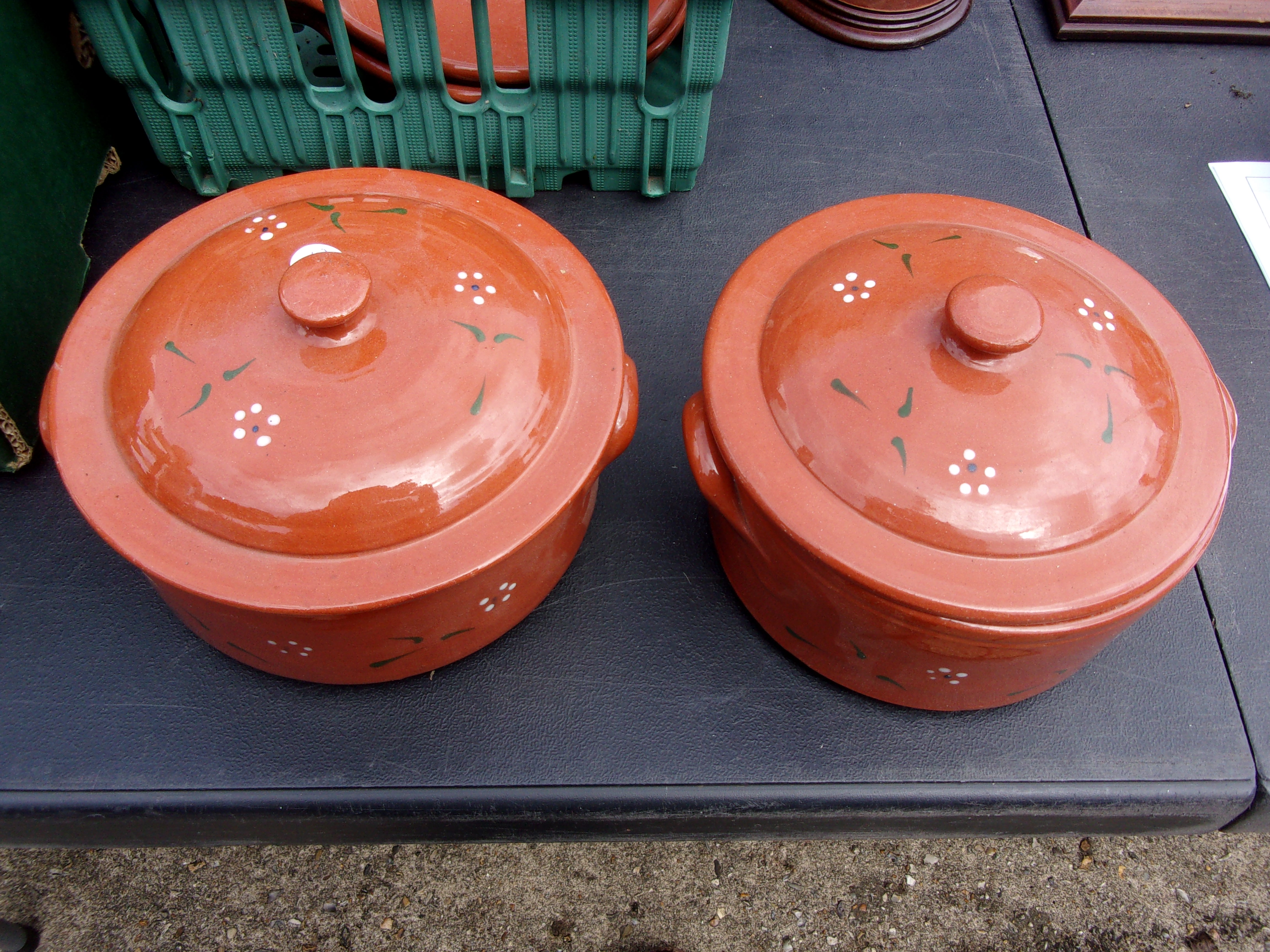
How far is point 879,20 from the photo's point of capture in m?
1.68

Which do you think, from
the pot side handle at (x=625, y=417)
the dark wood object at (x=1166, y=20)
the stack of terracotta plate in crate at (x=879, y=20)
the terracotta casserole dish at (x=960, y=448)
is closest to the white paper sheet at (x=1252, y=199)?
the dark wood object at (x=1166, y=20)

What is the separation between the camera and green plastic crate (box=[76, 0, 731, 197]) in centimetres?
124

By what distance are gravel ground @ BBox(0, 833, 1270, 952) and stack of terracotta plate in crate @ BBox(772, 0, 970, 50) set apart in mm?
1433

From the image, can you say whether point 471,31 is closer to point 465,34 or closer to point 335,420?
point 465,34

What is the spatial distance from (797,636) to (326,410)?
0.59 meters

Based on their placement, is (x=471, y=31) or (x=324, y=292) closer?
(x=324, y=292)

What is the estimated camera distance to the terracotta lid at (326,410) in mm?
836

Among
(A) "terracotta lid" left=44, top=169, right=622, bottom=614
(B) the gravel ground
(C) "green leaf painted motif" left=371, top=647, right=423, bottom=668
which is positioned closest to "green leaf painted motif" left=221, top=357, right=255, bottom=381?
(A) "terracotta lid" left=44, top=169, right=622, bottom=614

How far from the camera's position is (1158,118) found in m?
1.65

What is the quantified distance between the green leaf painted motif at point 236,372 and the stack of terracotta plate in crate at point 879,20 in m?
1.32

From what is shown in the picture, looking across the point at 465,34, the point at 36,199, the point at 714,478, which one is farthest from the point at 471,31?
the point at 714,478

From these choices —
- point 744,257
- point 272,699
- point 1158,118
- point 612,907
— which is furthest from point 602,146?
point 612,907

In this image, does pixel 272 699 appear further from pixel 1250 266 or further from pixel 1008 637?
pixel 1250 266

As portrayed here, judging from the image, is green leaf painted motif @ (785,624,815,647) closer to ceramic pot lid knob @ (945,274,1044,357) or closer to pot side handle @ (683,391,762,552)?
pot side handle @ (683,391,762,552)
